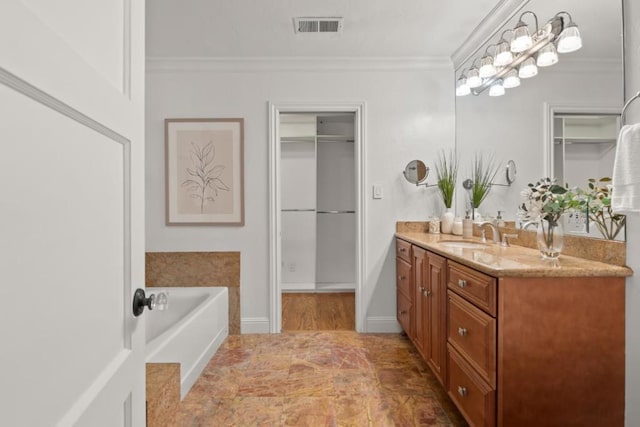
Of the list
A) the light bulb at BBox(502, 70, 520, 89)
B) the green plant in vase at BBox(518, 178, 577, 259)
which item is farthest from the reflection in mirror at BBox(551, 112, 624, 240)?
→ the light bulb at BBox(502, 70, 520, 89)

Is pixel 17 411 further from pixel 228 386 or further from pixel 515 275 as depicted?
pixel 228 386

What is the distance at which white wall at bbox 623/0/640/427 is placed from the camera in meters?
1.32

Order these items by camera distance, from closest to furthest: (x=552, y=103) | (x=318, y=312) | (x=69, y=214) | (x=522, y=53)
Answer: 1. (x=69, y=214)
2. (x=552, y=103)
3. (x=522, y=53)
4. (x=318, y=312)

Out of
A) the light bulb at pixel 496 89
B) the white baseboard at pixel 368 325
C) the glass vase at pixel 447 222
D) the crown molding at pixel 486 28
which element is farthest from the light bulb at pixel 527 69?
the white baseboard at pixel 368 325

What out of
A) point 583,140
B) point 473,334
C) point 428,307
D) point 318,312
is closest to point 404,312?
point 428,307

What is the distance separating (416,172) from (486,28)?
1158 millimetres

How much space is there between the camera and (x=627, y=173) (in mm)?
1237

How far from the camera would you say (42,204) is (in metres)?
0.48

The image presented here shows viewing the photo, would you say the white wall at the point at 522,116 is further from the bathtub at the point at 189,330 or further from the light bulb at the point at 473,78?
the bathtub at the point at 189,330

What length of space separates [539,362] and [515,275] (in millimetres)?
334

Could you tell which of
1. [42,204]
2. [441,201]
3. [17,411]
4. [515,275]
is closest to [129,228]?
[42,204]

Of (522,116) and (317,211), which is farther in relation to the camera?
(317,211)

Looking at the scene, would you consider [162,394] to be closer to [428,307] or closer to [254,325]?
[428,307]

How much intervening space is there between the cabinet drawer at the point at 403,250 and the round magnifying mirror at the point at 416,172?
1.79ft
